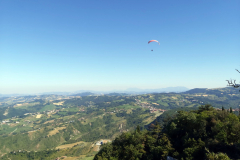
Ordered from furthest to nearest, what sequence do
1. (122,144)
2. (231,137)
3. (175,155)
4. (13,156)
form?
(13,156) < (122,144) < (175,155) < (231,137)

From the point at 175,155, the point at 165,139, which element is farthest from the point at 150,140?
the point at 175,155

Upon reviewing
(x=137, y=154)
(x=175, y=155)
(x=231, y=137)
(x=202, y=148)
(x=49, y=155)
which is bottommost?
(x=49, y=155)

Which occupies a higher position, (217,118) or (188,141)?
(217,118)

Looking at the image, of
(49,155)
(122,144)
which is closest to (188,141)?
(122,144)

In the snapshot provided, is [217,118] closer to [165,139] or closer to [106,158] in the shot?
[165,139]

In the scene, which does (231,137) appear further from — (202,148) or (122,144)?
(122,144)

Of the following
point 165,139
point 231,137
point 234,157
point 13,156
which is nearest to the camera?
point 234,157

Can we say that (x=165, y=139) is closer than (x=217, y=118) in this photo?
No
